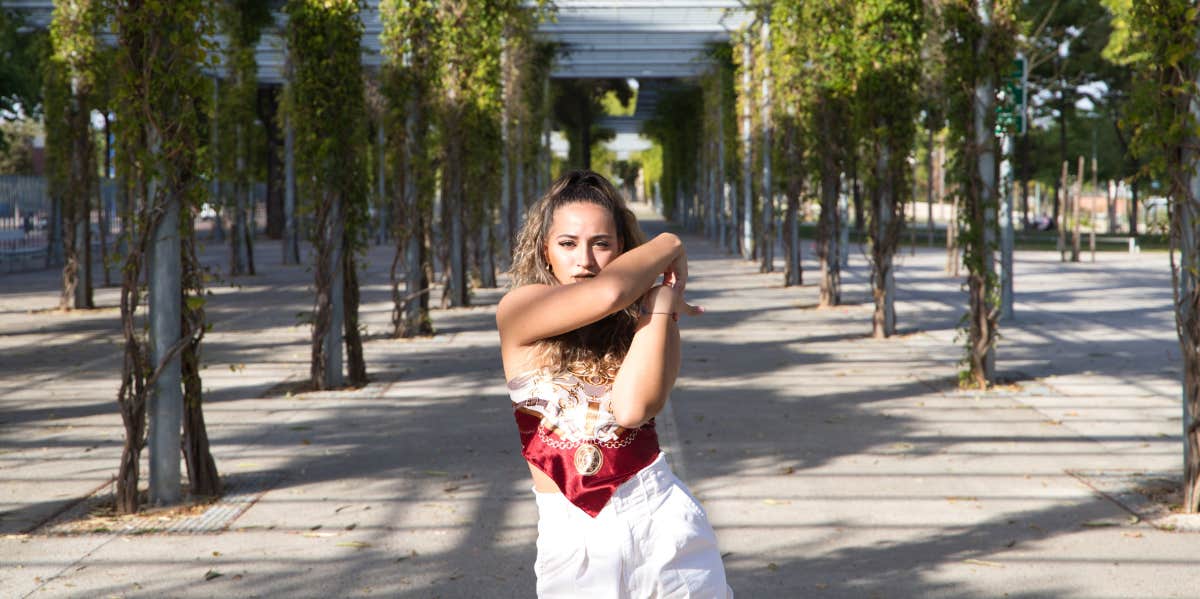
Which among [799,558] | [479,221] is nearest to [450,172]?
[479,221]

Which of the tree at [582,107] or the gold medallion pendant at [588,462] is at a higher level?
the tree at [582,107]

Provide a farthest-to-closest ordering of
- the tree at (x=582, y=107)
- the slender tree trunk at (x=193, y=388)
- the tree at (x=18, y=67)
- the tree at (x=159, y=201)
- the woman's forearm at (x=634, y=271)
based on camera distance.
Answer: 1. the tree at (x=582, y=107)
2. the tree at (x=18, y=67)
3. the slender tree trunk at (x=193, y=388)
4. the tree at (x=159, y=201)
5. the woman's forearm at (x=634, y=271)

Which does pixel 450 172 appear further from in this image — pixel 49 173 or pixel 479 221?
pixel 49 173

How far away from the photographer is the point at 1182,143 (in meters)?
6.53

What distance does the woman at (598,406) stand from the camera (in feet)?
7.77

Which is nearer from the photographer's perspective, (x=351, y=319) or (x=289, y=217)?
(x=351, y=319)

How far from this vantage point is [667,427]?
891 cm

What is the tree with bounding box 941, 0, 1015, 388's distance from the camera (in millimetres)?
10352

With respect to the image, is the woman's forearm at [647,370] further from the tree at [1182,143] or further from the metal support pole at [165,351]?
the tree at [1182,143]

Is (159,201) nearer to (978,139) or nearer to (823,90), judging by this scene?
(978,139)

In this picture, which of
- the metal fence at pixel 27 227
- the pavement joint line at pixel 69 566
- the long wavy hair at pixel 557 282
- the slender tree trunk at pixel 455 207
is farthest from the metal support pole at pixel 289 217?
the long wavy hair at pixel 557 282

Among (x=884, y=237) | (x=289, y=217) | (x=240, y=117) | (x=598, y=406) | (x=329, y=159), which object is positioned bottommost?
(x=598, y=406)

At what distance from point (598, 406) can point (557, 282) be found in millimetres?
261

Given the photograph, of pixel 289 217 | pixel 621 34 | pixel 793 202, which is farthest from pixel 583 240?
pixel 289 217
